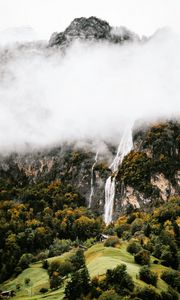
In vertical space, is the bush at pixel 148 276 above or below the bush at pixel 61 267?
below

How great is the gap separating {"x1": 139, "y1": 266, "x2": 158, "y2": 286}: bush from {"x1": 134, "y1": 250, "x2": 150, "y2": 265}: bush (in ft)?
40.5

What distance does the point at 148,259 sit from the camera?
406 ft

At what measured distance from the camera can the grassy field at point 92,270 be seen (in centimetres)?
11016

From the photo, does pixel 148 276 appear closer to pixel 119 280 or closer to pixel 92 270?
pixel 119 280

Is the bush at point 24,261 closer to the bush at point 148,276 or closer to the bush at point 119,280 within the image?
the bush at point 148,276

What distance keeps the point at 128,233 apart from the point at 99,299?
68177mm

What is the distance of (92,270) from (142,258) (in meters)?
15.8

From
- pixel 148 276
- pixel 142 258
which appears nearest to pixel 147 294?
pixel 148 276

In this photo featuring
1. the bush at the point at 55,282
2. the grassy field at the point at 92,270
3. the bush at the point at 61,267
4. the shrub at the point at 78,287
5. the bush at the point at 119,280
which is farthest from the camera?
the bush at the point at 61,267

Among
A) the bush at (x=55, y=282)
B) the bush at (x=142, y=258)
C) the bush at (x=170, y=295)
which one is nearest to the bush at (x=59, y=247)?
the bush at (x=55, y=282)

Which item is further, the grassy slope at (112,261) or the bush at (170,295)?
the grassy slope at (112,261)

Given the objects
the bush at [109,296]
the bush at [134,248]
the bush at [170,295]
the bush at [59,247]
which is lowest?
the bush at [170,295]

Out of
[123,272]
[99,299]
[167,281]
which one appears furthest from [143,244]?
[99,299]

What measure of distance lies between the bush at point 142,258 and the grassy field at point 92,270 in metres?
1.47
